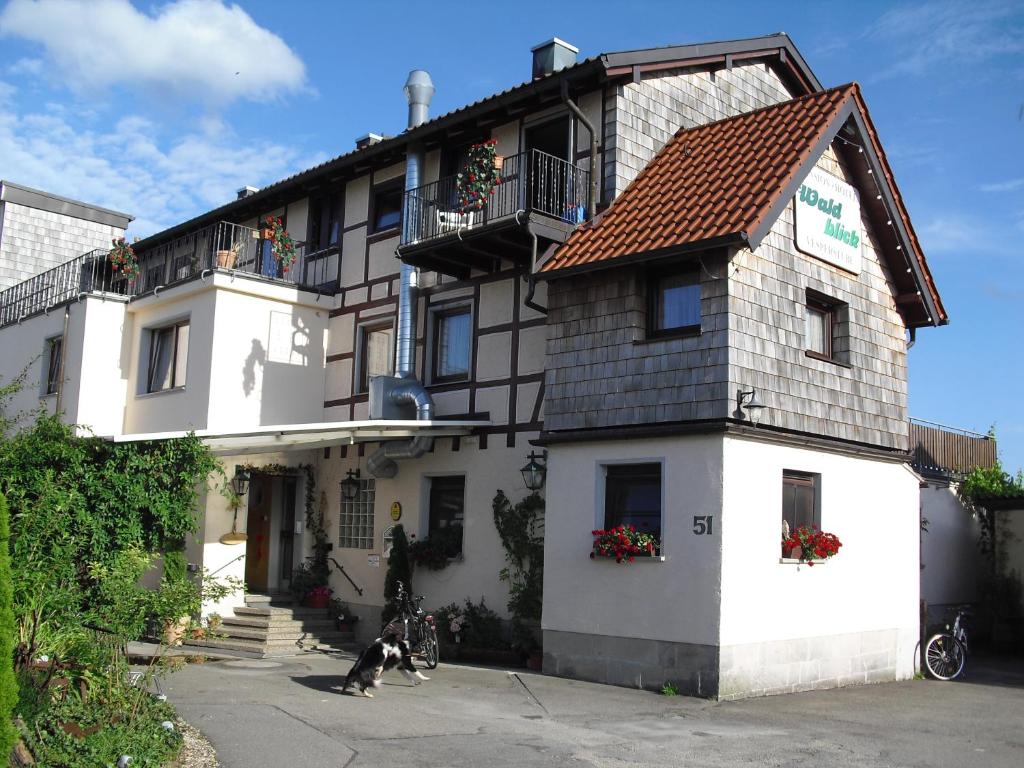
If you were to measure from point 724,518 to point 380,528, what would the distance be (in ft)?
23.2

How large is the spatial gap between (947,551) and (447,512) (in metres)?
10.5

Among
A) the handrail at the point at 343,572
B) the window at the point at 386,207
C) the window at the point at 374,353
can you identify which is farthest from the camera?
the window at the point at 386,207

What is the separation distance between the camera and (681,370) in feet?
43.8

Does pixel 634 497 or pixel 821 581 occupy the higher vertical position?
pixel 634 497

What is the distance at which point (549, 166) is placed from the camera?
15930mm

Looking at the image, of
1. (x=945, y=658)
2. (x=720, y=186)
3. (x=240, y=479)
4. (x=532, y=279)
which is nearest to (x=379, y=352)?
(x=240, y=479)

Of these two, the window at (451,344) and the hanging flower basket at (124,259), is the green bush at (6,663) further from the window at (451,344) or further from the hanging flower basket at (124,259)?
the hanging flower basket at (124,259)

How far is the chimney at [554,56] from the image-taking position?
1772cm

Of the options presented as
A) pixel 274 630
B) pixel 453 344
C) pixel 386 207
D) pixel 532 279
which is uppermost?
pixel 386 207

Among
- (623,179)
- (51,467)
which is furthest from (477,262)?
(51,467)

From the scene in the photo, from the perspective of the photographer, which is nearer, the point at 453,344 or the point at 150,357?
the point at 453,344

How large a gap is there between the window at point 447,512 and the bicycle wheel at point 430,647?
219 cm

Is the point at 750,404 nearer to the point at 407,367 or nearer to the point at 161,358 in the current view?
the point at 407,367

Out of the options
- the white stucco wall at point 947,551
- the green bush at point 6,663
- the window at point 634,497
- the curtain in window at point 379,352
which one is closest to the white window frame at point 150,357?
the curtain in window at point 379,352
